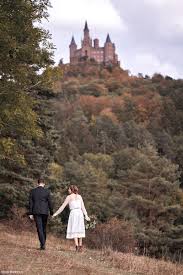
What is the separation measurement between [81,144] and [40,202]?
91.7 meters

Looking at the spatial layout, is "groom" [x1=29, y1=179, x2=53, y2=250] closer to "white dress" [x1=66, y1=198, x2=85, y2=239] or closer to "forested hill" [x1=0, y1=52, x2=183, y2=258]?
"white dress" [x1=66, y1=198, x2=85, y2=239]

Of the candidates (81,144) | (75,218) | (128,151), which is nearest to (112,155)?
(128,151)

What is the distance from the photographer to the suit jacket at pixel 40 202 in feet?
40.2

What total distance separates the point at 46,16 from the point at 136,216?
106 ft

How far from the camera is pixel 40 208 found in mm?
12234

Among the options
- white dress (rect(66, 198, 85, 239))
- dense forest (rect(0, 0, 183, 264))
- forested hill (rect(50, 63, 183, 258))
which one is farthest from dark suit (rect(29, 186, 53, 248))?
forested hill (rect(50, 63, 183, 258))

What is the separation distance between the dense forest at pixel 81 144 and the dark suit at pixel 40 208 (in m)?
3.31

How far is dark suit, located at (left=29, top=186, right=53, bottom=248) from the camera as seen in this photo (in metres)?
12.2

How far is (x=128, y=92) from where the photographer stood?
16600cm

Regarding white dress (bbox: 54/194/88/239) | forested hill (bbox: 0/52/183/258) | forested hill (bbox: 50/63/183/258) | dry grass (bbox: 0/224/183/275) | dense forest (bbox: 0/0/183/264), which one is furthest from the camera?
forested hill (bbox: 50/63/183/258)

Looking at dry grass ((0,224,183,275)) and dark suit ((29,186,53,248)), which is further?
dark suit ((29,186,53,248))

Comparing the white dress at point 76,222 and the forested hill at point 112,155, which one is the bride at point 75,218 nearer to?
the white dress at point 76,222

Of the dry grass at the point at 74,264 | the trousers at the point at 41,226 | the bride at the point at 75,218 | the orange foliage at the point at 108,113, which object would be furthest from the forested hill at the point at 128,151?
the dry grass at the point at 74,264

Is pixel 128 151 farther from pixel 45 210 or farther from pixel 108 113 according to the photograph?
pixel 45 210
